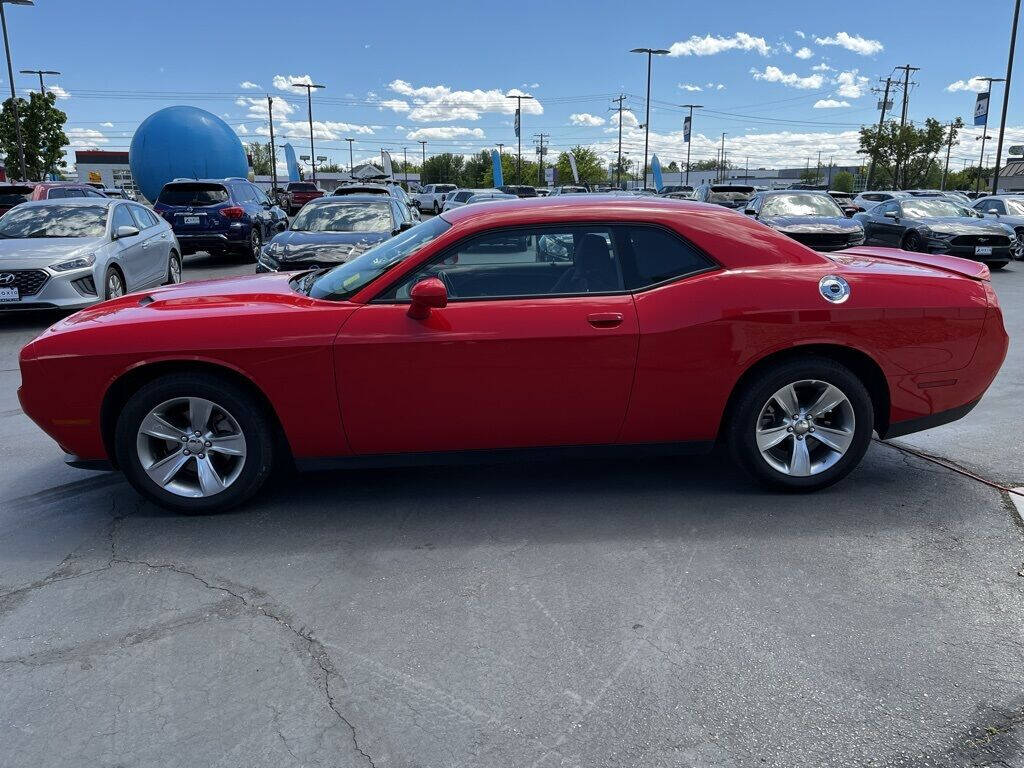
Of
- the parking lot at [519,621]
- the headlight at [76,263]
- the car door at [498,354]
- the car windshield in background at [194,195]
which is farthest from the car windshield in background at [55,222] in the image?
the car door at [498,354]

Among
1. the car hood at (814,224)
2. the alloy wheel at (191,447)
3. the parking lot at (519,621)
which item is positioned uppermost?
the car hood at (814,224)

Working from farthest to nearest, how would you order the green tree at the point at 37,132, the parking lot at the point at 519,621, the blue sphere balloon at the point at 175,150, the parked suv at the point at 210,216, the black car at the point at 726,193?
1. the green tree at the point at 37,132
2. the blue sphere balloon at the point at 175,150
3. the black car at the point at 726,193
4. the parked suv at the point at 210,216
5. the parking lot at the point at 519,621

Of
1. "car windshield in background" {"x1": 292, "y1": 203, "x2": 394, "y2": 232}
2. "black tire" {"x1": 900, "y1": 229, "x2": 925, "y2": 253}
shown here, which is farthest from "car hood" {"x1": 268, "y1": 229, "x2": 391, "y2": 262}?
"black tire" {"x1": 900, "y1": 229, "x2": 925, "y2": 253}

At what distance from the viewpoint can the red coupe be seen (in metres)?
3.77

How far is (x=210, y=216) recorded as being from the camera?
1596cm

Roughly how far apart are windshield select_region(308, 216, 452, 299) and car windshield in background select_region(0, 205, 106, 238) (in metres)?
7.10

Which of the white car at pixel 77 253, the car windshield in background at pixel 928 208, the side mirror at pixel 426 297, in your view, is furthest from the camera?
the car windshield in background at pixel 928 208

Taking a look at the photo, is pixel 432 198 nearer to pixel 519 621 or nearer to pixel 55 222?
pixel 55 222

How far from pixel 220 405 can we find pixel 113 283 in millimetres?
7106

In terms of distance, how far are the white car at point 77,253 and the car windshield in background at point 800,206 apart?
35.1ft

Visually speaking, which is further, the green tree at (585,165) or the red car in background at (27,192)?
the green tree at (585,165)

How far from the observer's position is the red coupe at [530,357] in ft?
12.4

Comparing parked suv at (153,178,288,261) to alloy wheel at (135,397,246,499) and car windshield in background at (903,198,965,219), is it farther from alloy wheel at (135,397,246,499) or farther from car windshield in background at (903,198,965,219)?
car windshield in background at (903,198,965,219)

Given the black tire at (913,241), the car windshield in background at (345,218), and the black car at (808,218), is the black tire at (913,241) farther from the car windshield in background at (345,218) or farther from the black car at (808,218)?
the car windshield in background at (345,218)
